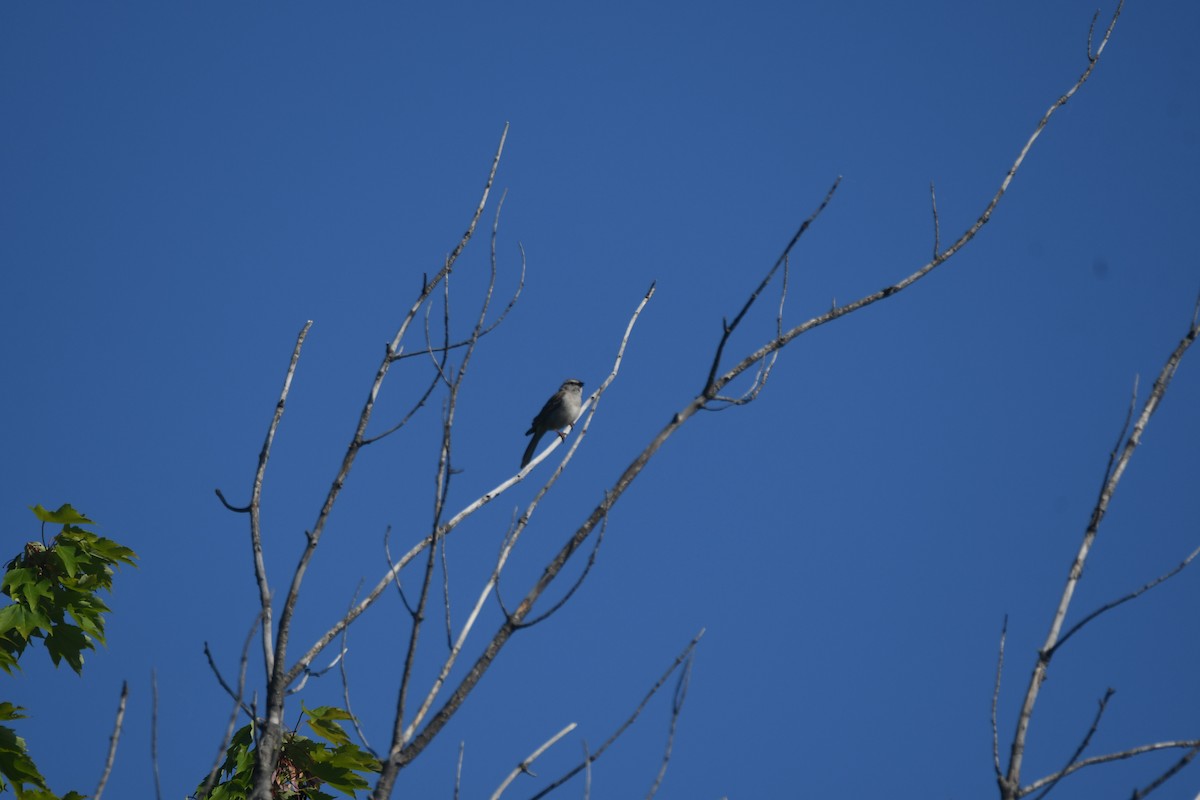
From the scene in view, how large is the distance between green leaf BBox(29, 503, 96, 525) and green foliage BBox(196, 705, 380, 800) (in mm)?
1612

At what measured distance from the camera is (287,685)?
3.96 m

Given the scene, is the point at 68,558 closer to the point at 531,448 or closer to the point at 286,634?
the point at 286,634

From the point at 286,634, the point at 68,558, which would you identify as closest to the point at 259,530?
the point at 286,634

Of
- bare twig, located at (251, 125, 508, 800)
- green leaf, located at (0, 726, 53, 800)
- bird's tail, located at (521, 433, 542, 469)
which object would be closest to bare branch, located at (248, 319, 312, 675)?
bare twig, located at (251, 125, 508, 800)

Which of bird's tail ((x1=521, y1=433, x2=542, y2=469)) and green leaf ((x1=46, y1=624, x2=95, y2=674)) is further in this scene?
bird's tail ((x1=521, y1=433, x2=542, y2=469))

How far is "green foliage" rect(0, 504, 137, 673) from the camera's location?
230 inches

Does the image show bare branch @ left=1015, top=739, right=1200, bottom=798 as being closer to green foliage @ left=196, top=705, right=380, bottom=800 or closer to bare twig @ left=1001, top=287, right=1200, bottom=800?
bare twig @ left=1001, top=287, right=1200, bottom=800

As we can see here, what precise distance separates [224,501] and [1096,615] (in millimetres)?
3125

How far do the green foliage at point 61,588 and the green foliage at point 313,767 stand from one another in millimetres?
1128

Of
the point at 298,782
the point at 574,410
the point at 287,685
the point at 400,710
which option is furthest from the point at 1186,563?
the point at 574,410

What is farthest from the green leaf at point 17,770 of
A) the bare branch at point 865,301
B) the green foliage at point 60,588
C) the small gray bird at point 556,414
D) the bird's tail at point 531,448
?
the small gray bird at point 556,414

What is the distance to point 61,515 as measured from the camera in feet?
20.2

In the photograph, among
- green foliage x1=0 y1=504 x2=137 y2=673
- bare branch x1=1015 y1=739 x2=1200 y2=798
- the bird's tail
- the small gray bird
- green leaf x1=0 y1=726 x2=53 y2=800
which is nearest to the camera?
bare branch x1=1015 y1=739 x2=1200 y2=798

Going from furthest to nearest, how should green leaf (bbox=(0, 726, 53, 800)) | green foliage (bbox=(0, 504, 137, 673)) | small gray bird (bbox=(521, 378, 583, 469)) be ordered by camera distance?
small gray bird (bbox=(521, 378, 583, 469)) → green foliage (bbox=(0, 504, 137, 673)) → green leaf (bbox=(0, 726, 53, 800))
